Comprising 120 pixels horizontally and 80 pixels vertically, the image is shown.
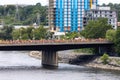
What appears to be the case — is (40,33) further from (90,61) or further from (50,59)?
(90,61)

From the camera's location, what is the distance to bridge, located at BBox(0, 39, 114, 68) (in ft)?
379

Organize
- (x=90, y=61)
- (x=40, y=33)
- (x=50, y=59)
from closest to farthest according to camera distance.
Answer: (x=50, y=59) < (x=90, y=61) < (x=40, y=33)

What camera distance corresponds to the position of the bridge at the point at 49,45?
116m

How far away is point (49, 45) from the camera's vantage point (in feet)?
388

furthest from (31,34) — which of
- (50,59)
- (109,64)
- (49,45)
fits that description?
(109,64)

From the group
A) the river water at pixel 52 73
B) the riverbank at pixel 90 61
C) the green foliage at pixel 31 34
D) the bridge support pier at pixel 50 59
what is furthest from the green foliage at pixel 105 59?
the green foliage at pixel 31 34

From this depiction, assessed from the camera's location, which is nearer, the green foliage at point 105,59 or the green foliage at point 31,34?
the green foliage at point 105,59

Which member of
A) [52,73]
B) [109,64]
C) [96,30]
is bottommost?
[109,64]

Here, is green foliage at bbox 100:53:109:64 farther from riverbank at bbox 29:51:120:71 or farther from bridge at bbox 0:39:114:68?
bridge at bbox 0:39:114:68

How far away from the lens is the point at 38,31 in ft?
589

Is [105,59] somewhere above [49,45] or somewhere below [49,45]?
below

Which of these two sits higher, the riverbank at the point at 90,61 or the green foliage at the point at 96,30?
the green foliage at the point at 96,30

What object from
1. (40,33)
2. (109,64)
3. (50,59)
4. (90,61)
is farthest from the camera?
(40,33)

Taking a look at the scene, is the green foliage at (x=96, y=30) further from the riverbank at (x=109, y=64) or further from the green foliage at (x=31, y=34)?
the green foliage at (x=31, y=34)
